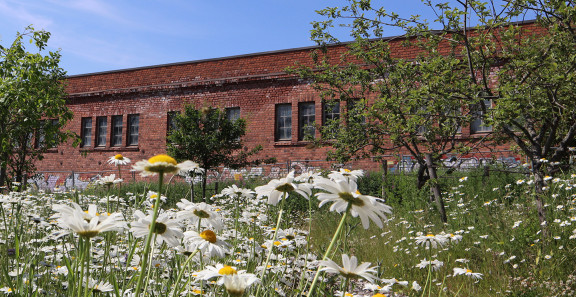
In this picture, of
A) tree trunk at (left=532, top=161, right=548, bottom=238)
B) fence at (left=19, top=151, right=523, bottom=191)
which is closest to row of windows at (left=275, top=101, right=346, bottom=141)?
fence at (left=19, top=151, right=523, bottom=191)

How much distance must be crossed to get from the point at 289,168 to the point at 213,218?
13694 mm

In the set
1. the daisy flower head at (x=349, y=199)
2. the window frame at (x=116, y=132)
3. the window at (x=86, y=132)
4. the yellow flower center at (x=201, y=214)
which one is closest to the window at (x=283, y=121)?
the window frame at (x=116, y=132)

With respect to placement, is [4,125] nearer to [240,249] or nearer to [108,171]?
[108,171]

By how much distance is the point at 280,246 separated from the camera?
262 cm

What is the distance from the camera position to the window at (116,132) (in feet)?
63.8

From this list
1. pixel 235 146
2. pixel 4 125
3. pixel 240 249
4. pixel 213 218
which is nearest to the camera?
pixel 213 218

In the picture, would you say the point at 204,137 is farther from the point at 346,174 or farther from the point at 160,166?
the point at 160,166

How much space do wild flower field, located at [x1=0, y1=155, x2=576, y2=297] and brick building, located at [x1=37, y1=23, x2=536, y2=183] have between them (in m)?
8.00

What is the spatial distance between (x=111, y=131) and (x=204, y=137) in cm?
976

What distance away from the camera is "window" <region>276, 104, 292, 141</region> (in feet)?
53.6

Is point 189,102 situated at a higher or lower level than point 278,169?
higher

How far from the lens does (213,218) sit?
5.73 feet

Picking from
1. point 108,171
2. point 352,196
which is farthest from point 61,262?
point 108,171

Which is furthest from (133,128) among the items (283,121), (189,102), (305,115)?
(305,115)
